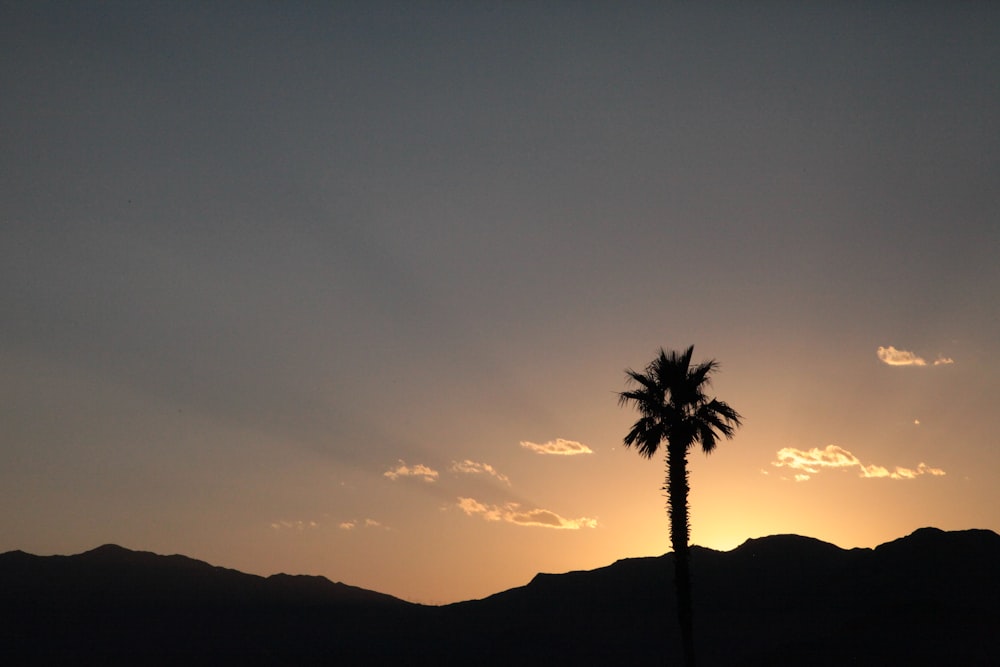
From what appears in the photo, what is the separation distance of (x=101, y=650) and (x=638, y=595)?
107755mm

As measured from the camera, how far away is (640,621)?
132 metres

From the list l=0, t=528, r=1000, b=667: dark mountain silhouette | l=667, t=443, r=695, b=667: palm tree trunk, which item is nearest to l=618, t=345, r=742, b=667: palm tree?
l=667, t=443, r=695, b=667: palm tree trunk

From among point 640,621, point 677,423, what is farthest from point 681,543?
point 640,621

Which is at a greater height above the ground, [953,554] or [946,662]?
[953,554]

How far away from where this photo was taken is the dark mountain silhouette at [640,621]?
8754 cm

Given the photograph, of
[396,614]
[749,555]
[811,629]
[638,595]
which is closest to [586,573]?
[638,595]

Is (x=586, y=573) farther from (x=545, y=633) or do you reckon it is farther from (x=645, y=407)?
(x=645, y=407)

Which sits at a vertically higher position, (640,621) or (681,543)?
(640,621)

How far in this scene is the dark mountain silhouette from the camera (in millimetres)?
87544

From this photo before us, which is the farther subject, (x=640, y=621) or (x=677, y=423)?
(x=640, y=621)

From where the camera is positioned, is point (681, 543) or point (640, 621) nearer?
point (681, 543)

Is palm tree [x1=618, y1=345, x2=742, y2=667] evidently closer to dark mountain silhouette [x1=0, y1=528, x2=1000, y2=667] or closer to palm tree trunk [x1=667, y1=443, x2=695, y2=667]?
palm tree trunk [x1=667, y1=443, x2=695, y2=667]

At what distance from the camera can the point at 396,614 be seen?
178000 millimetres

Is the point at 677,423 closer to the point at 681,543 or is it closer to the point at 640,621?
the point at 681,543
